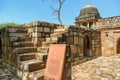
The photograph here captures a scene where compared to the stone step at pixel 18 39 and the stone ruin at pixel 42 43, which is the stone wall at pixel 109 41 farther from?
the stone step at pixel 18 39

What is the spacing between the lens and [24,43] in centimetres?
457

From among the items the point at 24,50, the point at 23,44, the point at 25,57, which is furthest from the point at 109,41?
the point at 25,57

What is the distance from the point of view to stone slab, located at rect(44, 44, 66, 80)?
2.86 m

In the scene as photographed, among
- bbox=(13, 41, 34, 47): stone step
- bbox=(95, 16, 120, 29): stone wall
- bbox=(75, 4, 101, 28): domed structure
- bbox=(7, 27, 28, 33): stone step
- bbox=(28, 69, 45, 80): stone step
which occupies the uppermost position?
bbox=(75, 4, 101, 28): domed structure

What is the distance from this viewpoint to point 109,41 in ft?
30.9

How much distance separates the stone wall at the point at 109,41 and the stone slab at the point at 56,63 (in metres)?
7.06

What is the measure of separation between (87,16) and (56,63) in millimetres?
18363

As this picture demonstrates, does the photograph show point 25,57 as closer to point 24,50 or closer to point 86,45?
point 24,50

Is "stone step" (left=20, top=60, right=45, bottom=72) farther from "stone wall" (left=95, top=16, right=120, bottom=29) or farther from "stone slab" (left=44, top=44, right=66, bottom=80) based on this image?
"stone wall" (left=95, top=16, right=120, bottom=29)

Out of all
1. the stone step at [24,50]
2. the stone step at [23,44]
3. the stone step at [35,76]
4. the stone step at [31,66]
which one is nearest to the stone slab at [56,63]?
the stone step at [35,76]

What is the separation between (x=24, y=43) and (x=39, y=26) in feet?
3.04

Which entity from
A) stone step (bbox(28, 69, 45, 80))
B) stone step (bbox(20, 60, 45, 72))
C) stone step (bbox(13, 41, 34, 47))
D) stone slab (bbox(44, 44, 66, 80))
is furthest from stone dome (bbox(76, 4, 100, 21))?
stone step (bbox(28, 69, 45, 80))

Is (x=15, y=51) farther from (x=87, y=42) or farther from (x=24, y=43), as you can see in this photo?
(x=87, y=42)

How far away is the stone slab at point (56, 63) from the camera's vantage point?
9.39 ft
